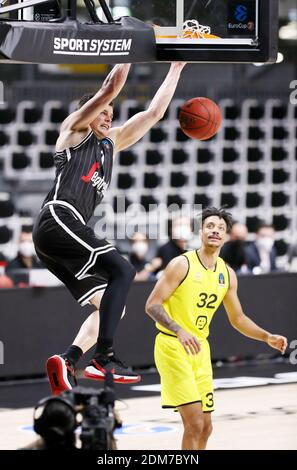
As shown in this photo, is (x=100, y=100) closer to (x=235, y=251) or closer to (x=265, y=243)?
(x=235, y=251)

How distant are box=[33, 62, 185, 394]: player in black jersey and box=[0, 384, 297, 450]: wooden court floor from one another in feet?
8.22

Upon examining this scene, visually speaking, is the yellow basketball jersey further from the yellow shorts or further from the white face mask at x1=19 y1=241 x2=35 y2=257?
the white face mask at x1=19 y1=241 x2=35 y2=257

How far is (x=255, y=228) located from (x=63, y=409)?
45.5 ft

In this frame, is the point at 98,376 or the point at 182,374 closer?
the point at 98,376

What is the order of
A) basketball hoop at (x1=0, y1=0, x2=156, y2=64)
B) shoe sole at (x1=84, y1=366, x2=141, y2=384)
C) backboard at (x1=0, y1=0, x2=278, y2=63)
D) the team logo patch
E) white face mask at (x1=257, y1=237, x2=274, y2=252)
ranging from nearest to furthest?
basketball hoop at (x1=0, y1=0, x2=156, y2=64)
backboard at (x1=0, y1=0, x2=278, y2=63)
shoe sole at (x1=84, y1=366, x2=141, y2=384)
the team logo patch
white face mask at (x1=257, y1=237, x2=274, y2=252)

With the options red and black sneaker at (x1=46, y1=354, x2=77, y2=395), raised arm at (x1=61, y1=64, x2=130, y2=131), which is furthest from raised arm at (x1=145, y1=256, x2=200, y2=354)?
raised arm at (x1=61, y1=64, x2=130, y2=131)

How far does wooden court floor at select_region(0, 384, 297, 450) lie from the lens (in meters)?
10.6

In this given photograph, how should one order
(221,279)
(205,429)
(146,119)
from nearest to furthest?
(146,119) < (205,429) < (221,279)

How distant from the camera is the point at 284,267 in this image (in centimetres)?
1911

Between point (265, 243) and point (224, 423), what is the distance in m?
5.80

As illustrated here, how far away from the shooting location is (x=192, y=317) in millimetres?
8883

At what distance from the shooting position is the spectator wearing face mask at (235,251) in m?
16.2

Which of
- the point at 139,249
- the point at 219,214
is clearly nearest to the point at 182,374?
the point at 219,214
